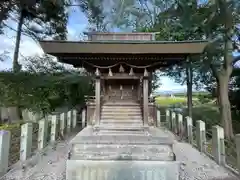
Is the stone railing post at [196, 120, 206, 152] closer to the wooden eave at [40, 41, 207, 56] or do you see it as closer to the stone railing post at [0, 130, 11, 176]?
the wooden eave at [40, 41, 207, 56]

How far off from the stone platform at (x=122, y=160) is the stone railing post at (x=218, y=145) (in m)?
1.68

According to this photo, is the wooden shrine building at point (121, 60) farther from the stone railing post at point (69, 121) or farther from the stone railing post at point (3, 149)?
the stone railing post at point (69, 121)

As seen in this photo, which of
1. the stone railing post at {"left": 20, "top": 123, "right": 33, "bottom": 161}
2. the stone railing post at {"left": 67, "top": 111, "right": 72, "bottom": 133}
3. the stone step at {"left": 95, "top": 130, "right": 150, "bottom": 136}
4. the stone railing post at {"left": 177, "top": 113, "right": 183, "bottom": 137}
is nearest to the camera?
the stone railing post at {"left": 20, "top": 123, "right": 33, "bottom": 161}

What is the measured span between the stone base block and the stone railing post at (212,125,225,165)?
1.69 m

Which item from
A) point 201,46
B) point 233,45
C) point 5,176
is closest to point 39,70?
point 5,176

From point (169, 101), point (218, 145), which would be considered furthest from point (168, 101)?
point (218, 145)

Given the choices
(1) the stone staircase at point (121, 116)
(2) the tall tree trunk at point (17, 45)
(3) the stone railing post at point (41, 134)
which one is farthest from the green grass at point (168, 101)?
(3) the stone railing post at point (41, 134)

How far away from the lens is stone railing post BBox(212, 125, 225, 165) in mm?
5763

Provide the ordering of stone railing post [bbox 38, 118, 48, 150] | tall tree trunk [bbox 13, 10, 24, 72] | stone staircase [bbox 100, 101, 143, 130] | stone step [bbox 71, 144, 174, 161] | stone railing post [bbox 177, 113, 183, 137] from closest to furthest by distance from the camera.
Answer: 1. stone step [bbox 71, 144, 174, 161]
2. stone staircase [bbox 100, 101, 143, 130]
3. stone railing post [bbox 38, 118, 48, 150]
4. stone railing post [bbox 177, 113, 183, 137]
5. tall tree trunk [bbox 13, 10, 24, 72]

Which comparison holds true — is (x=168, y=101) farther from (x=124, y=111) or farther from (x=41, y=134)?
(x=41, y=134)

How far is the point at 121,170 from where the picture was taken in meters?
4.76

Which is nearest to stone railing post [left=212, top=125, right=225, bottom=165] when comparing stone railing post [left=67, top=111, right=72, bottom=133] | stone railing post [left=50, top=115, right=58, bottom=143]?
stone railing post [left=50, top=115, right=58, bottom=143]

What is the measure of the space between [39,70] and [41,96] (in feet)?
8.00

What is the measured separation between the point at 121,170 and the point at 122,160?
20 cm
